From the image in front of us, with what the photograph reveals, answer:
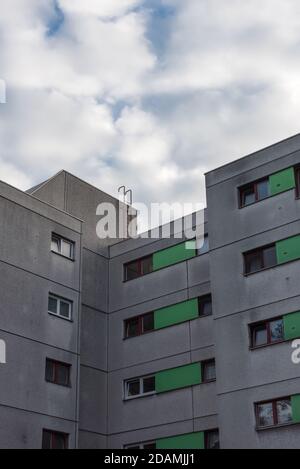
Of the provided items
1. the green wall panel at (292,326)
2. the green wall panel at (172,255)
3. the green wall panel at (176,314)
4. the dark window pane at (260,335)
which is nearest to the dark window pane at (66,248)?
the green wall panel at (172,255)

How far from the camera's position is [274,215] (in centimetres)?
3344

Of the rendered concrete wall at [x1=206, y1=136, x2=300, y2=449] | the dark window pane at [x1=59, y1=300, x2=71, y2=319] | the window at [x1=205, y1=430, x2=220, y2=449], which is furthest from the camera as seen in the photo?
the dark window pane at [x1=59, y1=300, x2=71, y2=319]

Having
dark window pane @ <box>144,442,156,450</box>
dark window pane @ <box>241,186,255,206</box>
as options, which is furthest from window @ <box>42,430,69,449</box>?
dark window pane @ <box>241,186,255,206</box>

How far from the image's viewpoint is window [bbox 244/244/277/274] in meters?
33.1

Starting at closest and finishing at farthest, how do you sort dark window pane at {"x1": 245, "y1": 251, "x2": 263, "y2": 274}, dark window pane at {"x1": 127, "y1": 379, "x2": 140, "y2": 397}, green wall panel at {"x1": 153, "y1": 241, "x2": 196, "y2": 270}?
1. dark window pane at {"x1": 245, "y1": 251, "x2": 263, "y2": 274}
2. dark window pane at {"x1": 127, "y1": 379, "x2": 140, "y2": 397}
3. green wall panel at {"x1": 153, "y1": 241, "x2": 196, "y2": 270}

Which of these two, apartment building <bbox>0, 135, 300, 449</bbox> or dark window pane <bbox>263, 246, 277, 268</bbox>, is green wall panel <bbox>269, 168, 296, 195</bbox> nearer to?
apartment building <bbox>0, 135, 300, 449</bbox>

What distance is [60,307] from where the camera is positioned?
36.8 metres

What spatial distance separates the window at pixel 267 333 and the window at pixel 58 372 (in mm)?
8192

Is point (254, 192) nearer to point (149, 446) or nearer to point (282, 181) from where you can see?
point (282, 181)

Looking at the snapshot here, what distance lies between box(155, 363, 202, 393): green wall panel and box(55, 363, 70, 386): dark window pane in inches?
146

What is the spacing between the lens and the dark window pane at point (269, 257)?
108 feet

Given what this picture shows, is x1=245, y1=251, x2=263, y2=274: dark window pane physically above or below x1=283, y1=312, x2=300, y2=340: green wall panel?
above
